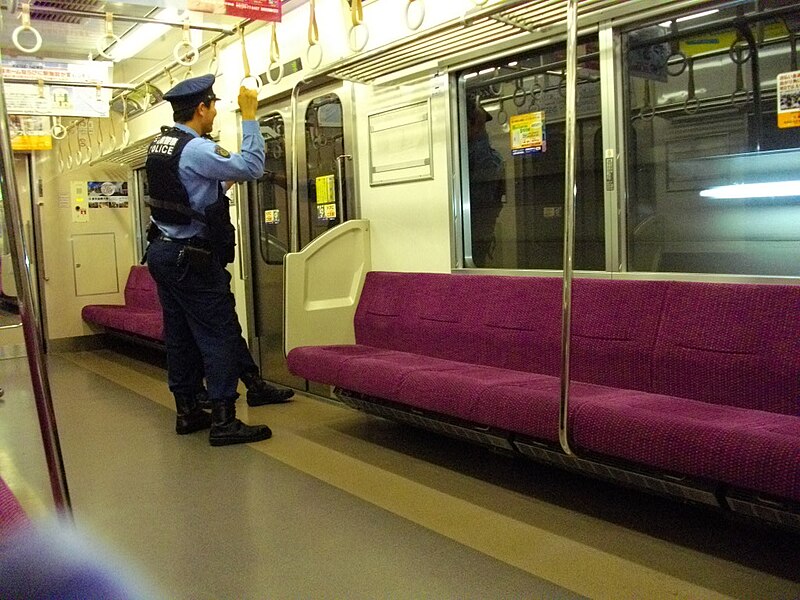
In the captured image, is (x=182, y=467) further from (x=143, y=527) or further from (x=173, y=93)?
(x=173, y=93)

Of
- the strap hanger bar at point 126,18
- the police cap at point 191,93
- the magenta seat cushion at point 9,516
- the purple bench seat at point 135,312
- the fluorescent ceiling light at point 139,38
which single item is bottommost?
the purple bench seat at point 135,312

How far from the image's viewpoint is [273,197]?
6.05 metres

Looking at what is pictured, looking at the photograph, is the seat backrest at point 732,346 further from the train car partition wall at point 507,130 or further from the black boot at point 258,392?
the black boot at point 258,392

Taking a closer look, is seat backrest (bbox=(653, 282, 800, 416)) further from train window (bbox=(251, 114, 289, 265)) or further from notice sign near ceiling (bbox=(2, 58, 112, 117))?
notice sign near ceiling (bbox=(2, 58, 112, 117))

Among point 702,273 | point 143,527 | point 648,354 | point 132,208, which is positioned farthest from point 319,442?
point 132,208

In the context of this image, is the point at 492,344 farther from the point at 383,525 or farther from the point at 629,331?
the point at 383,525

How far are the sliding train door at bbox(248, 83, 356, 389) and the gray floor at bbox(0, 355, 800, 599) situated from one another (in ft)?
4.94

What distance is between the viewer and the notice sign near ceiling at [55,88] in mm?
6098

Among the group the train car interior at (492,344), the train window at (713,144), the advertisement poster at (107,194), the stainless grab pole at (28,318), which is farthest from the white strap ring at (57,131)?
the stainless grab pole at (28,318)

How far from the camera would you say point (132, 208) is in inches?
350

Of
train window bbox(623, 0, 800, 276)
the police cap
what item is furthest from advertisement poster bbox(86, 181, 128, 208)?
train window bbox(623, 0, 800, 276)

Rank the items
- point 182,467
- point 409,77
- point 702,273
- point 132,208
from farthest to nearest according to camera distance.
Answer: point 132,208
point 409,77
point 182,467
point 702,273

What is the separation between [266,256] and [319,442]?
2.42 meters

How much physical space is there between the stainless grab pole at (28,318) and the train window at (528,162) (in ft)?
9.12
